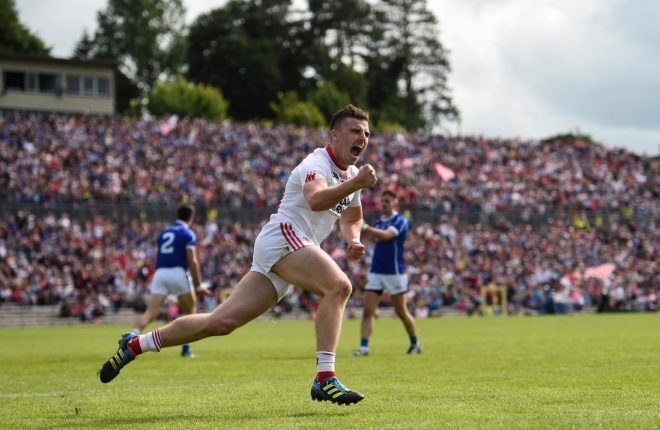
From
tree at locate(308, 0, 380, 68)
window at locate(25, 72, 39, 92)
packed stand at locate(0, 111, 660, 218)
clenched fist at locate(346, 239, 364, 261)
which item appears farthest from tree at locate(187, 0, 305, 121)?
clenched fist at locate(346, 239, 364, 261)

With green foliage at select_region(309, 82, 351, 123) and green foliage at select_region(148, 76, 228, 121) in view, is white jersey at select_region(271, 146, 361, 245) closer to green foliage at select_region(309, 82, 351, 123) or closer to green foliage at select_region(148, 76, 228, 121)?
green foliage at select_region(148, 76, 228, 121)

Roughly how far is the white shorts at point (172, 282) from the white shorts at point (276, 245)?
8.45 metres

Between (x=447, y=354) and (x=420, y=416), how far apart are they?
27.1 ft

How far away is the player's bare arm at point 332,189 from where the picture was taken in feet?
24.3

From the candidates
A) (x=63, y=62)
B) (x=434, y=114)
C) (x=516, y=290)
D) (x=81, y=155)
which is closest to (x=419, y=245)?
(x=516, y=290)

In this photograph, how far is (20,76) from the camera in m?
64.1

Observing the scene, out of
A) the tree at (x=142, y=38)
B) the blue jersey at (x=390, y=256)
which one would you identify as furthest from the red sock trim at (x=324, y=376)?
the tree at (x=142, y=38)

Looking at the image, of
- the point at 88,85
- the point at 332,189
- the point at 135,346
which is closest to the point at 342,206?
the point at 332,189

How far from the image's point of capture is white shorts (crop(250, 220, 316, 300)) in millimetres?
8172

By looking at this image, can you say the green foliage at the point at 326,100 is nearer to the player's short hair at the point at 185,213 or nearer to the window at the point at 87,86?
the window at the point at 87,86

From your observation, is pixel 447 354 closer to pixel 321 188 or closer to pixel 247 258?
pixel 321 188

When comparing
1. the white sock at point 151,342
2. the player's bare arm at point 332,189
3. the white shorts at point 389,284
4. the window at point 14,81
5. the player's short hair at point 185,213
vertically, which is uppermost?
the window at point 14,81

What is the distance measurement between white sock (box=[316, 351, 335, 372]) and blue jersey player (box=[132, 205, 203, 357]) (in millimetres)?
8619

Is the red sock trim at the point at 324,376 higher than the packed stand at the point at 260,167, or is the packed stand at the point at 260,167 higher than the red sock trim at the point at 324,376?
the packed stand at the point at 260,167
